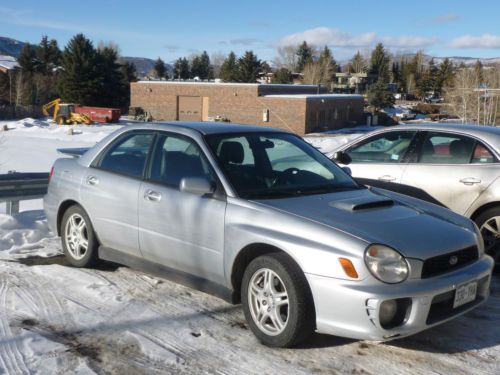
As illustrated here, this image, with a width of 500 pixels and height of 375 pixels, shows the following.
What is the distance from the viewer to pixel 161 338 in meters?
4.43

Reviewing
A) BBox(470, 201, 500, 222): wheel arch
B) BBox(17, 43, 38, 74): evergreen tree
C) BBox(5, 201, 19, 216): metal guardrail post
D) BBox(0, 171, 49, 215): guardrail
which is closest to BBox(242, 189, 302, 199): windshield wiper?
BBox(470, 201, 500, 222): wheel arch

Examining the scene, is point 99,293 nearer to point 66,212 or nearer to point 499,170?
point 66,212

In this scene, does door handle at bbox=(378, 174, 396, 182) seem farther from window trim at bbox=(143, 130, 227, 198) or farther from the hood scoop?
window trim at bbox=(143, 130, 227, 198)

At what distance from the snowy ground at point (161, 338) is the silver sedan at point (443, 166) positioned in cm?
78

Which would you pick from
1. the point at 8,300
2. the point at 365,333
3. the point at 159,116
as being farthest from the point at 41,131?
the point at 365,333

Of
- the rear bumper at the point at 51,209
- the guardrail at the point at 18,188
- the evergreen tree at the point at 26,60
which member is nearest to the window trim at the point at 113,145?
the rear bumper at the point at 51,209

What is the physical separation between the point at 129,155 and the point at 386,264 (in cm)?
293

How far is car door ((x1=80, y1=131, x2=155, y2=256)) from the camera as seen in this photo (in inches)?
216

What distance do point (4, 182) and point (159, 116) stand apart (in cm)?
5277

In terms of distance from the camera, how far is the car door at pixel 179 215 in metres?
4.72

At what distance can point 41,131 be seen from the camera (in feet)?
→ 125

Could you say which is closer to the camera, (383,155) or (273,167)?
(273,167)

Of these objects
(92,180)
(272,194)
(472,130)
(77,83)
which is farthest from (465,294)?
(77,83)

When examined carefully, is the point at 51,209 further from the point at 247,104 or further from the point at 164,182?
the point at 247,104
